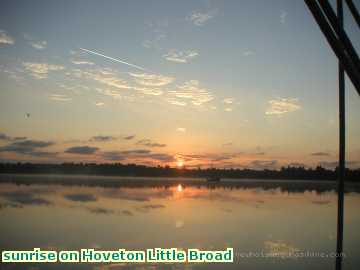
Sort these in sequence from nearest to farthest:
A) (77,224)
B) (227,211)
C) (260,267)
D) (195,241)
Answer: (260,267)
(195,241)
(77,224)
(227,211)

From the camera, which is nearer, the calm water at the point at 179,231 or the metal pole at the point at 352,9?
the metal pole at the point at 352,9

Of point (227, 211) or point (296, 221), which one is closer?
point (296, 221)

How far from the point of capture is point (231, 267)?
10492 millimetres

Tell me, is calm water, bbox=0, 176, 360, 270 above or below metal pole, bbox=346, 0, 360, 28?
below

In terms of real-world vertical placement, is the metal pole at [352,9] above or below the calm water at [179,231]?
above

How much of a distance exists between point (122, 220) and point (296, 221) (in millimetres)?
9386

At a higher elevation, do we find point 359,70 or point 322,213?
point 359,70

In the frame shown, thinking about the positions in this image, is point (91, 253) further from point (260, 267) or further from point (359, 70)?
point (359, 70)

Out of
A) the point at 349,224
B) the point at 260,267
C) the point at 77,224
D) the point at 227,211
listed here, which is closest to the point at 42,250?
the point at 77,224

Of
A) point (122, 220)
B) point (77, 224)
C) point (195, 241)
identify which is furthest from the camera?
point (122, 220)

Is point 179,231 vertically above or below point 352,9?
below

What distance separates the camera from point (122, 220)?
58.2 feet

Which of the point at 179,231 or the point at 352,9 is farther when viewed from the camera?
the point at 179,231

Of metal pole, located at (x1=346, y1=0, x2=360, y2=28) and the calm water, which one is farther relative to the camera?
the calm water
